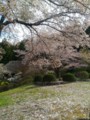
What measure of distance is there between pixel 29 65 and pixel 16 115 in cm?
2603

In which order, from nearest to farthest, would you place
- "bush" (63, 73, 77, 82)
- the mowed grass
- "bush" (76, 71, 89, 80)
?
1. the mowed grass
2. "bush" (63, 73, 77, 82)
3. "bush" (76, 71, 89, 80)

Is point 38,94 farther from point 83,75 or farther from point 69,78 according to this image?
point 83,75

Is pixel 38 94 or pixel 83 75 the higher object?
pixel 83 75

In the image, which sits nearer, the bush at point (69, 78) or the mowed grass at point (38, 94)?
the mowed grass at point (38, 94)

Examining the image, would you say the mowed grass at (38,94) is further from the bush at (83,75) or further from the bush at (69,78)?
the bush at (83,75)

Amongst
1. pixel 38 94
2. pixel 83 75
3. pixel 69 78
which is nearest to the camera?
pixel 38 94

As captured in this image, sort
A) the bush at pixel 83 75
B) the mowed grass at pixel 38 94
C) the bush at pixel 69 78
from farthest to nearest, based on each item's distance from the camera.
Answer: the bush at pixel 83 75 < the bush at pixel 69 78 < the mowed grass at pixel 38 94

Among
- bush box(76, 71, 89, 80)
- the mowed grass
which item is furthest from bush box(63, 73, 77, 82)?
the mowed grass

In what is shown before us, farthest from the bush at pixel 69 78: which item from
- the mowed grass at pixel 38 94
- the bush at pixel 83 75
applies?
the mowed grass at pixel 38 94

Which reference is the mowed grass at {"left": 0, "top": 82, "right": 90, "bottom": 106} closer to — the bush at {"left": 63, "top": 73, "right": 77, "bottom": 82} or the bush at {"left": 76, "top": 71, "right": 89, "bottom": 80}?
the bush at {"left": 63, "top": 73, "right": 77, "bottom": 82}

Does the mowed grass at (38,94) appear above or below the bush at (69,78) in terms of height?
below

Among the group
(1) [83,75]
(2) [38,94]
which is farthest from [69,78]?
(2) [38,94]

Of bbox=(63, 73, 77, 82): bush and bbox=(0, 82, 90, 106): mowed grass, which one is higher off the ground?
bbox=(63, 73, 77, 82): bush

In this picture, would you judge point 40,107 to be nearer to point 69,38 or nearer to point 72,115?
point 72,115
